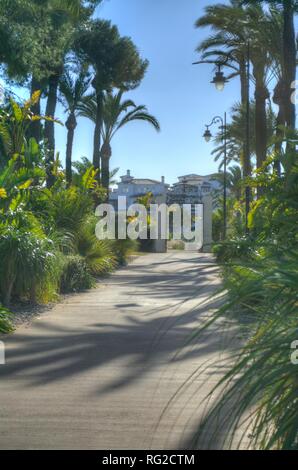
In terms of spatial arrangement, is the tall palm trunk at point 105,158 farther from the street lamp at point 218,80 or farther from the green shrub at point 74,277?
the green shrub at point 74,277

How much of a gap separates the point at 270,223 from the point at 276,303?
820 mm

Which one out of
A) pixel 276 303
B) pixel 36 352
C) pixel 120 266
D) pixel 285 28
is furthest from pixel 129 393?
pixel 120 266

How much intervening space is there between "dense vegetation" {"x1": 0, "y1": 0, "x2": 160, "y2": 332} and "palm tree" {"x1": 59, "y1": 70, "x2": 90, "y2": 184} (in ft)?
0.16

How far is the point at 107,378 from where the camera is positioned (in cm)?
695

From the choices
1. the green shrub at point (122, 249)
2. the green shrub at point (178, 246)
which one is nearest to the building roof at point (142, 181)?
the green shrub at point (178, 246)

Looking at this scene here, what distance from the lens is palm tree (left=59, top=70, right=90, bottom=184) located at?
30.6m

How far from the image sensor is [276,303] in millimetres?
3672

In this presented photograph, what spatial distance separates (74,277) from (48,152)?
6.83 meters

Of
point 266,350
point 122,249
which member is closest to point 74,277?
point 122,249

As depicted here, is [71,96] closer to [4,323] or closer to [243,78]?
→ [243,78]

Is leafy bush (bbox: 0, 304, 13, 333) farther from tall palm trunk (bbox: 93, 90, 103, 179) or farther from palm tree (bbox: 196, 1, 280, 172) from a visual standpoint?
tall palm trunk (bbox: 93, 90, 103, 179)

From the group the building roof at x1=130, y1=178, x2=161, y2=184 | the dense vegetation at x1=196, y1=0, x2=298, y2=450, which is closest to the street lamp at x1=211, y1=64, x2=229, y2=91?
the dense vegetation at x1=196, y1=0, x2=298, y2=450

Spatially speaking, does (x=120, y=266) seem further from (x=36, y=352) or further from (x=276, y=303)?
(x=276, y=303)

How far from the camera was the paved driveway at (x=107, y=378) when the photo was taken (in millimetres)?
5059
